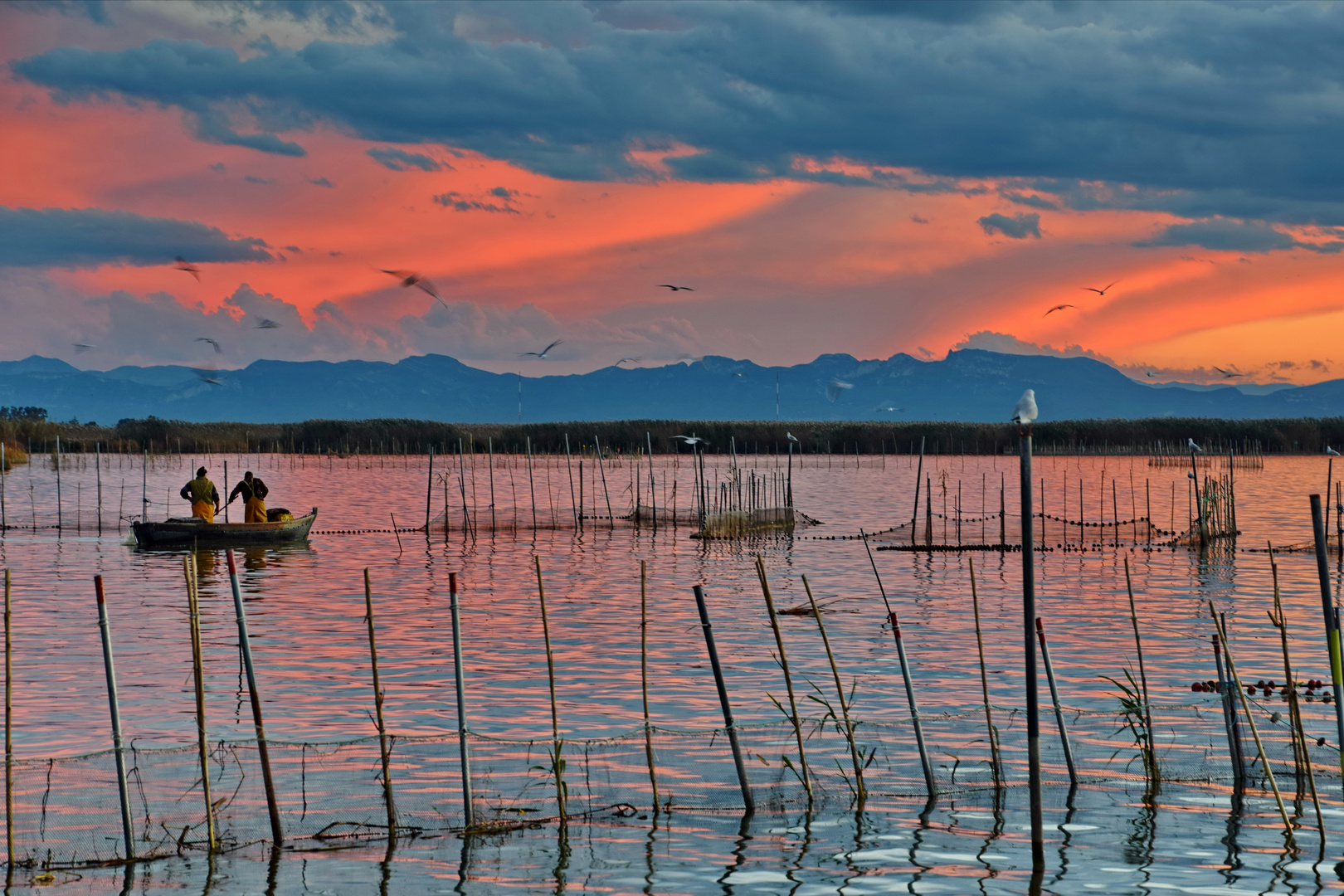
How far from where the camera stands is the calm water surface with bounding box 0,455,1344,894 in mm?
9461

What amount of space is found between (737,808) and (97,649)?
11.1 m

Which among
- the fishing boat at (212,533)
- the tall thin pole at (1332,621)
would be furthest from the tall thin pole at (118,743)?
the fishing boat at (212,533)

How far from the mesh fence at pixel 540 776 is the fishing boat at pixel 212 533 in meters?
21.2

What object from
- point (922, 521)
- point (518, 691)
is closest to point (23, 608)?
point (518, 691)

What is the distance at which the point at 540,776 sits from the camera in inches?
468

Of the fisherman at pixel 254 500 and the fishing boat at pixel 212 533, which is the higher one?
the fisherman at pixel 254 500

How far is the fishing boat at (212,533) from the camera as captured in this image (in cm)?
3241

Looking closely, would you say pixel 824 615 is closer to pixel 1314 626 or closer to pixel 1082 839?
pixel 1314 626

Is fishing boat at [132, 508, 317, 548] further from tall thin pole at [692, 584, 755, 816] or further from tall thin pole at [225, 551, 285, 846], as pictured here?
tall thin pole at [692, 584, 755, 816]

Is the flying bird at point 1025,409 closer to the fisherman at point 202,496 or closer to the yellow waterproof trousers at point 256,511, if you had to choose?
the fisherman at point 202,496

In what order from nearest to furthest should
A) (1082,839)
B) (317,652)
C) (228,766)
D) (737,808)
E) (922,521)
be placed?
(1082,839) < (737,808) < (228,766) < (317,652) < (922,521)

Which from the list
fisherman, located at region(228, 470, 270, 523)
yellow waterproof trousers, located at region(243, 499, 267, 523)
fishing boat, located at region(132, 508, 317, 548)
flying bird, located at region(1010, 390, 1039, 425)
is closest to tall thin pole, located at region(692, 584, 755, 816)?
flying bird, located at region(1010, 390, 1039, 425)

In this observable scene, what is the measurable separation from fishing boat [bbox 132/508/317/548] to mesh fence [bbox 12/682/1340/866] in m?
21.2

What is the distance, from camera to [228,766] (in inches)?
476
